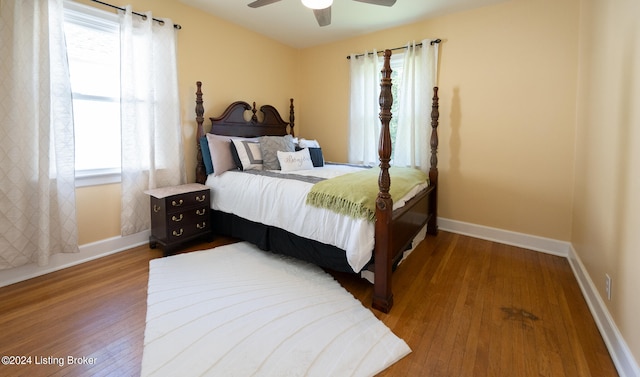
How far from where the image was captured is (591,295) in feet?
6.20

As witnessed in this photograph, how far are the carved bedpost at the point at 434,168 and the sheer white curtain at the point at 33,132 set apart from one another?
11.1ft

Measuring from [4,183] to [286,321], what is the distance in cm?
221

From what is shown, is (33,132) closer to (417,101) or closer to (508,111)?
(417,101)

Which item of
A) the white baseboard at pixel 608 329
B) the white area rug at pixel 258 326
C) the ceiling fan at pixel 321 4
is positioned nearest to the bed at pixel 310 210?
the white area rug at pixel 258 326

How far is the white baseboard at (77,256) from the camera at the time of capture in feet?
6.95

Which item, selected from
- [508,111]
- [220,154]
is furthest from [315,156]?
[508,111]

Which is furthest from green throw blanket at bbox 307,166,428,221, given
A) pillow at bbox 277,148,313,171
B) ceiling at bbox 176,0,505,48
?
ceiling at bbox 176,0,505,48

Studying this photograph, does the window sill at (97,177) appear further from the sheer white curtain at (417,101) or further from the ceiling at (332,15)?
the sheer white curtain at (417,101)

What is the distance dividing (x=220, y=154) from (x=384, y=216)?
6.41 ft

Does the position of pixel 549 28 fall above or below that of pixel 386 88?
above

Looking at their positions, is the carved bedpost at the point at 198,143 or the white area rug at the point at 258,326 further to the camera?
the carved bedpost at the point at 198,143

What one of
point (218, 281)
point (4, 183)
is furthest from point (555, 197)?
point (4, 183)

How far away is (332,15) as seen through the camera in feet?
10.6

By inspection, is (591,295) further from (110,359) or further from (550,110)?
(110,359)
